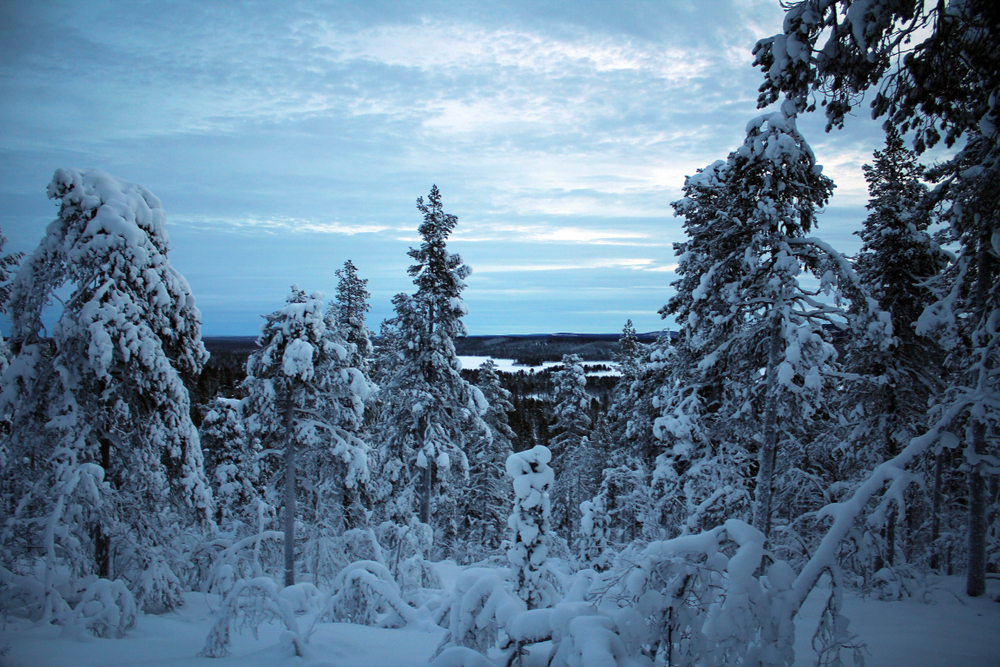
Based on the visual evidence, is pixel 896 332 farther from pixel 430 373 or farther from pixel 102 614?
pixel 102 614

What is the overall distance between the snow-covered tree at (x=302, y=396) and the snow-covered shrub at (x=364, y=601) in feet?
20.5

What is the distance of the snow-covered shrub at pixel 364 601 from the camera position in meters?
7.88

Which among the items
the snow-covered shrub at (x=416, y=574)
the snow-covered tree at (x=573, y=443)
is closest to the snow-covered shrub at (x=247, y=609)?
the snow-covered shrub at (x=416, y=574)

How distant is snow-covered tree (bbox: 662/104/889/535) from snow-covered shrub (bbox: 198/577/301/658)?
30.3ft

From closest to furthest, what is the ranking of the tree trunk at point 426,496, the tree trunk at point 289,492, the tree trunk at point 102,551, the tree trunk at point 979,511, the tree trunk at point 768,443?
1. the tree trunk at point 979,511
2. the tree trunk at point 102,551
3. the tree trunk at point 768,443
4. the tree trunk at point 289,492
5. the tree trunk at point 426,496

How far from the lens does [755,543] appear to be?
12.5 feet

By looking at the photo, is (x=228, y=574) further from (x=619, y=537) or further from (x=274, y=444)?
(x=619, y=537)

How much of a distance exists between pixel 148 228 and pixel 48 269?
6.21 feet

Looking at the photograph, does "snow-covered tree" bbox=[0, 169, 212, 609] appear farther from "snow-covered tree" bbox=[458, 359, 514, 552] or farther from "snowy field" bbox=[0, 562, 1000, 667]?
"snow-covered tree" bbox=[458, 359, 514, 552]

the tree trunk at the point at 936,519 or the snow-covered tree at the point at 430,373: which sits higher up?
the snow-covered tree at the point at 430,373

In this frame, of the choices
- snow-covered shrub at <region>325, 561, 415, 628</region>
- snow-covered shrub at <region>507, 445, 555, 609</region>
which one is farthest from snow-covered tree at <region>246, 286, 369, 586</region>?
snow-covered shrub at <region>507, 445, 555, 609</region>

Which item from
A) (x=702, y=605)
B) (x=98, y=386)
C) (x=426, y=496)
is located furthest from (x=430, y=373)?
(x=702, y=605)

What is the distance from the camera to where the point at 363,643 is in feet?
22.1

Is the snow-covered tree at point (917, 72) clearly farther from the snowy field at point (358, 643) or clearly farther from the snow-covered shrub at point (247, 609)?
the snow-covered shrub at point (247, 609)
